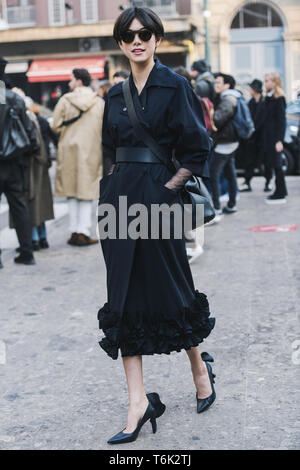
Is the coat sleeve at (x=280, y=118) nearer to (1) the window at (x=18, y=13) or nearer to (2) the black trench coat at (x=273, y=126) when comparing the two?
(2) the black trench coat at (x=273, y=126)

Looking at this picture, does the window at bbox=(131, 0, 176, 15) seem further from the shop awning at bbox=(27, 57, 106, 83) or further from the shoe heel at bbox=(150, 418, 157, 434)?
the shoe heel at bbox=(150, 418, 157, 434)

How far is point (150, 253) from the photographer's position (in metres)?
3.63

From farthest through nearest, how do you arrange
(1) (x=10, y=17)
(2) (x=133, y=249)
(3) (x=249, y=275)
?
(1) (x=10, y=17) → (3) (x=249, y=275) → (2) (x=133, y=249)

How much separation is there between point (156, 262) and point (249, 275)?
3299 mm

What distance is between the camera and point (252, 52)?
31.3 meters

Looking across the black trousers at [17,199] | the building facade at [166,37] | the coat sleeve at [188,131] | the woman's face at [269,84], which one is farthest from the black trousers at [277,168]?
the building facade at [166,37]

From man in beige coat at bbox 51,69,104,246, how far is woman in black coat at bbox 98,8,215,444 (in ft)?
15.5

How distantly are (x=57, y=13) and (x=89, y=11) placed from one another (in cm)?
119

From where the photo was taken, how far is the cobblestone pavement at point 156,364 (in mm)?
3701

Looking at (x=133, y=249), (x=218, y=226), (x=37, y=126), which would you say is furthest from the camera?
(x=218, y=226)

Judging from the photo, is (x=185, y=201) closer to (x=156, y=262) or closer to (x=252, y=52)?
(x=156, y=262)

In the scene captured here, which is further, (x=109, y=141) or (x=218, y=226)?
(x=218, y=226)

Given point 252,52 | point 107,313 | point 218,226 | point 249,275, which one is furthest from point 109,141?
point 252,52

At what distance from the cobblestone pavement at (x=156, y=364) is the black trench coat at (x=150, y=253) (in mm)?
410
